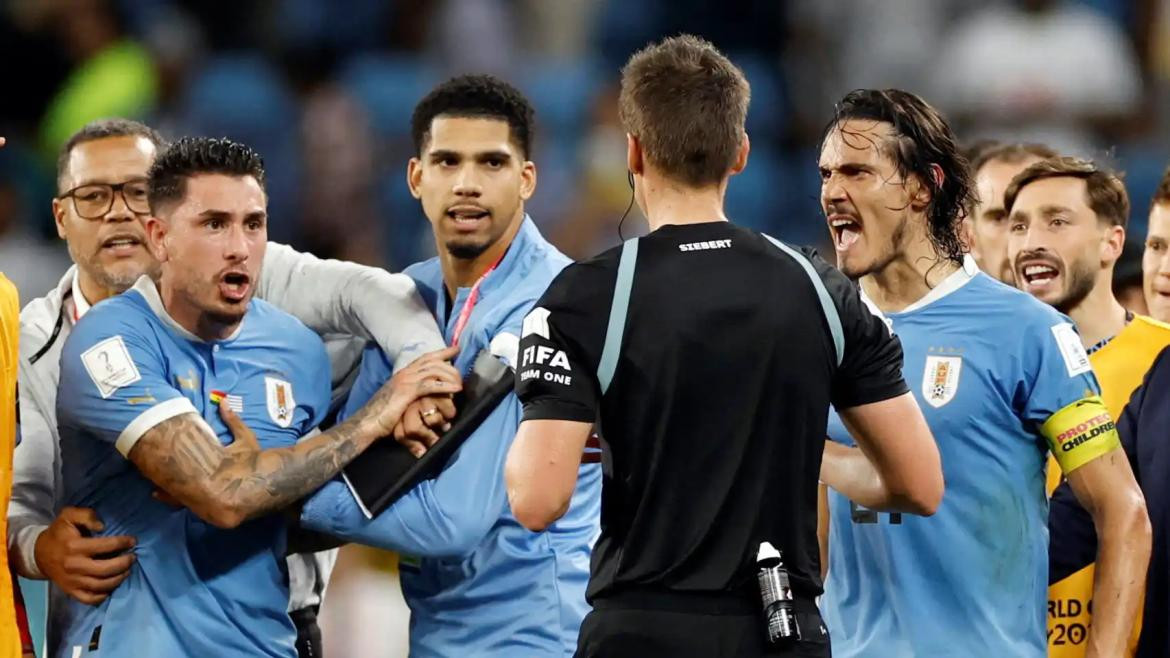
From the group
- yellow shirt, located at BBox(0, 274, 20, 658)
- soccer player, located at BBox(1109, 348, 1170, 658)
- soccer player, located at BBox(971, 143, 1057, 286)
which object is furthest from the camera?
soccer player, located at BBox(971, 143, 1057, 286)

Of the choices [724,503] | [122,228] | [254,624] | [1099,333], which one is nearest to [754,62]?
[1099,333]

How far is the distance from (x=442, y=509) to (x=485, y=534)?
Result: 0.21m

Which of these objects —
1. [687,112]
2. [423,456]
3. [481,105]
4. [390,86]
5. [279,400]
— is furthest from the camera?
[390,86]

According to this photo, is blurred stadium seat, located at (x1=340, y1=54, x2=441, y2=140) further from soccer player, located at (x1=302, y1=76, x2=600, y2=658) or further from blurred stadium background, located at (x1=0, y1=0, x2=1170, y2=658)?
soccer player, located at (x1=302, y1=76, x2=600, y2=658)

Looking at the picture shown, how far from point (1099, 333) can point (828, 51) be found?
5.65 m

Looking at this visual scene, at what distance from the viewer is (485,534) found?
4.77 m

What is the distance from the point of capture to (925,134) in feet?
14.7

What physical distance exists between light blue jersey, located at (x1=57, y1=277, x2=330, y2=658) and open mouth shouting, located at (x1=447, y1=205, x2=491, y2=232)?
820 mm

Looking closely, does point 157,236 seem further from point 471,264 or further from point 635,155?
point 635,155

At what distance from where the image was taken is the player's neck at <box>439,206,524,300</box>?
208 inches

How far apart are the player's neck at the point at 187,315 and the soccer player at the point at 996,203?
2870mm

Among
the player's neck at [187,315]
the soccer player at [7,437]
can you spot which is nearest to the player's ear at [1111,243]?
the player's neck at [187,315]

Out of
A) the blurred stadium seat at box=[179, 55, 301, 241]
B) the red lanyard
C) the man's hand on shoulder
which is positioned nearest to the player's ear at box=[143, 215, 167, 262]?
the man's hand on shoulder

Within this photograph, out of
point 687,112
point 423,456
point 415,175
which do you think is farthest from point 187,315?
point 687,112
